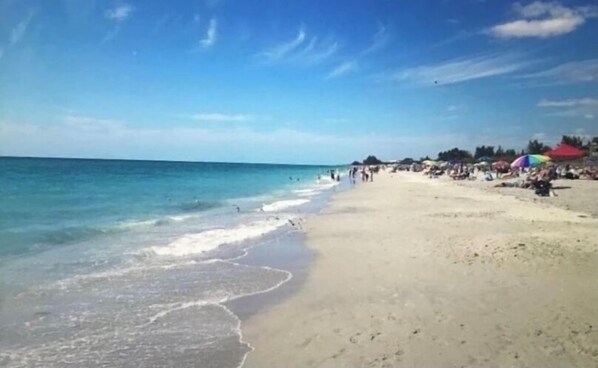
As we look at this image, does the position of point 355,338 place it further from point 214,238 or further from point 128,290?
point 214,238

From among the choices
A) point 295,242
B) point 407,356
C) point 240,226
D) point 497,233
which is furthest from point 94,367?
point 240,226

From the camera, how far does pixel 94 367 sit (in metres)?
5.34

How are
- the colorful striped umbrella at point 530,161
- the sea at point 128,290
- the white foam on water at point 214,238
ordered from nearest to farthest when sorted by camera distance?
1. the sea at point 128,290
2. the white foam on water at point 214,238
3. the colorful striped umbrella at point 530,161

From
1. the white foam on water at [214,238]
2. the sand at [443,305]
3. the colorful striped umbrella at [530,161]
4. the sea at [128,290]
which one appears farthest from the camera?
the colorful striped umbrella at [530,161]

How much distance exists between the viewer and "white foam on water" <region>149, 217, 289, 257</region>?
12.9 meters

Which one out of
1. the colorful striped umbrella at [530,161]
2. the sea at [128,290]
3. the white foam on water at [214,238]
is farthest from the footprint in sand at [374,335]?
the colorful striped umbrella at [530,161]

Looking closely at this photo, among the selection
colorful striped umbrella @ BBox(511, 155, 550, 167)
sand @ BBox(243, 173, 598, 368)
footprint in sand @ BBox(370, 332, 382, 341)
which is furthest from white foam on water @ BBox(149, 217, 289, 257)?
colorful striped umbrella @ BBox(511, 155, 550, 167)

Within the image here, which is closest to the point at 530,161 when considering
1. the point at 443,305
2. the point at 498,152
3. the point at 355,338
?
the point at 443,305

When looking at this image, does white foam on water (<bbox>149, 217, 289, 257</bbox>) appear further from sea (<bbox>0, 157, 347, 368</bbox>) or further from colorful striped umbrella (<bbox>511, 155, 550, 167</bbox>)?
colorful striped umbrella (<bbox>511, 155, 550, 167</bbox>)

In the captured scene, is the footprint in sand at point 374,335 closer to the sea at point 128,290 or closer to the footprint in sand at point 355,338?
the footprint in sand at point 355,338

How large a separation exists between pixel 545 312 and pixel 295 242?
8.67 metres

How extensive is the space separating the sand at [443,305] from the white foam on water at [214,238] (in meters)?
3.09

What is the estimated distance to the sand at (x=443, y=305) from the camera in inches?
211

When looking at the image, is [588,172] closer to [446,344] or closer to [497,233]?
[497,233]
